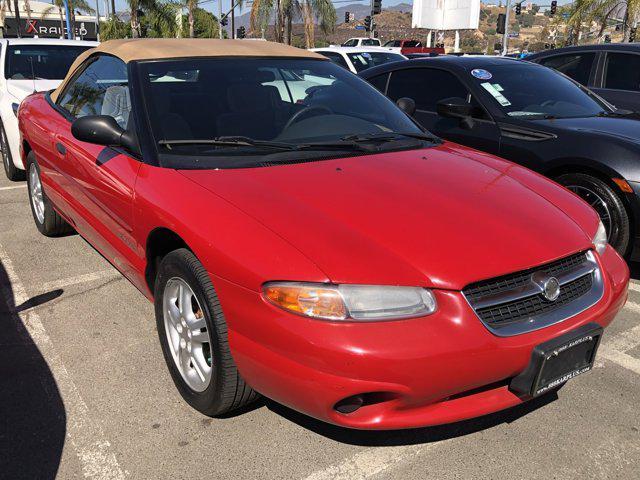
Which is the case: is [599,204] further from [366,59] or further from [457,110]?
[366,59]

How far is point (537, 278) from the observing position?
228 cm

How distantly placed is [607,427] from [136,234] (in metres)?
2.32

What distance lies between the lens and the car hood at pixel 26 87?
21.0ft

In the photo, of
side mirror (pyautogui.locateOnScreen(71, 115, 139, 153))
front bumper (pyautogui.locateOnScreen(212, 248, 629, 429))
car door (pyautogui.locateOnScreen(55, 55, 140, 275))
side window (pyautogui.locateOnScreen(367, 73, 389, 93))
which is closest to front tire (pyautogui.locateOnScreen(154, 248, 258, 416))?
front bumper (pyautogui.locateOnScreen(212, 248, 629, 429))

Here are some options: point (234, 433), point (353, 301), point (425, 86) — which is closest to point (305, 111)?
point (353, 301)

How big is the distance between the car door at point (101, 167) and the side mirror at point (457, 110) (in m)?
2.54

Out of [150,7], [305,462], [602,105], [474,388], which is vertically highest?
[150,7]

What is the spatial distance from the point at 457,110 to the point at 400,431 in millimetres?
3009

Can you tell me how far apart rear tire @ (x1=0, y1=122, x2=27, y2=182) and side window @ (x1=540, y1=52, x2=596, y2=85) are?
622 cm

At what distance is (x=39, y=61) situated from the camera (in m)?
7.35

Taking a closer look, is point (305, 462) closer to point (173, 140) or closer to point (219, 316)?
point (219, 316)

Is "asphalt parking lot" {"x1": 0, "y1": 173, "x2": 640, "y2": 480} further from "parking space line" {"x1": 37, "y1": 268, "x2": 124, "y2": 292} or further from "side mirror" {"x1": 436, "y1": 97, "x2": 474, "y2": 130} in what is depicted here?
"side mirror" {"x1": 436, "y1": 97, "x2": 474, "y2": 130}

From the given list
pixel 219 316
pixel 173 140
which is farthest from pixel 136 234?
pixel 219 316

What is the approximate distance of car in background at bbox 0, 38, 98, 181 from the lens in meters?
6.34
